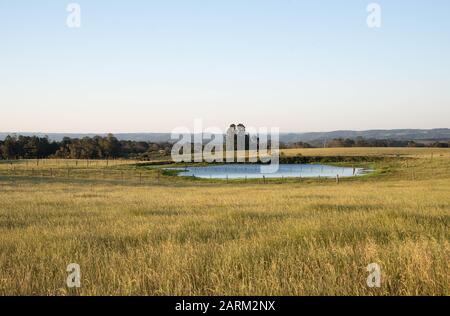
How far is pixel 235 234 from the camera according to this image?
979cm

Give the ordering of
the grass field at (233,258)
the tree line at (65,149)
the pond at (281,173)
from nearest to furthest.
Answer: the grass field at (233,258) < the pond at (281,173) < the tree line at (65,149)

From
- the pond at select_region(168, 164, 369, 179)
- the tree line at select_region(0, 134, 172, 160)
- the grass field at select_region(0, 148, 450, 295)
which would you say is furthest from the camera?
the tree line at select_region(0, 134, 172, 160)

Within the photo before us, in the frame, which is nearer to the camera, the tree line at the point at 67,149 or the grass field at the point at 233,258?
the grass field at the point at 233,258

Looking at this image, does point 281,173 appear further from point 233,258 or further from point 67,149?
point 67,149

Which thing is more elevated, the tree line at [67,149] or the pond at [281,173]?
the tree line at [67,149]

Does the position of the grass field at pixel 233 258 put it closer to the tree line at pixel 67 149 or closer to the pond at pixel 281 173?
the pond at pixel 281 173

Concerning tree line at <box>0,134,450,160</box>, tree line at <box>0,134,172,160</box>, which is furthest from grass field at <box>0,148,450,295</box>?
tree line at <box>0,134,172,160</box>

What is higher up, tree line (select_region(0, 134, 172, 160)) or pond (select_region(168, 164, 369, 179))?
tree line (select_region(0, 134, 172, 160))

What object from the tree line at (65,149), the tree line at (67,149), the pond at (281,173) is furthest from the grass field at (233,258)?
the tree line at (65,149)

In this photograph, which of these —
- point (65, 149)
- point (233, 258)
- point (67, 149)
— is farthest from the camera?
point (67, 149)

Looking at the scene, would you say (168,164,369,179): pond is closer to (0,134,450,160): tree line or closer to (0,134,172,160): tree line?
(0,134,450,160): tree line

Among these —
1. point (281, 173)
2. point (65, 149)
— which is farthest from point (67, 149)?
point (281, 173)

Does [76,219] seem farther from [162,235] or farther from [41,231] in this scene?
[162,235]

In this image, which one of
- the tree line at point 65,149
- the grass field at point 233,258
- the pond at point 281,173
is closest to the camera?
the grass field at point 233,258
